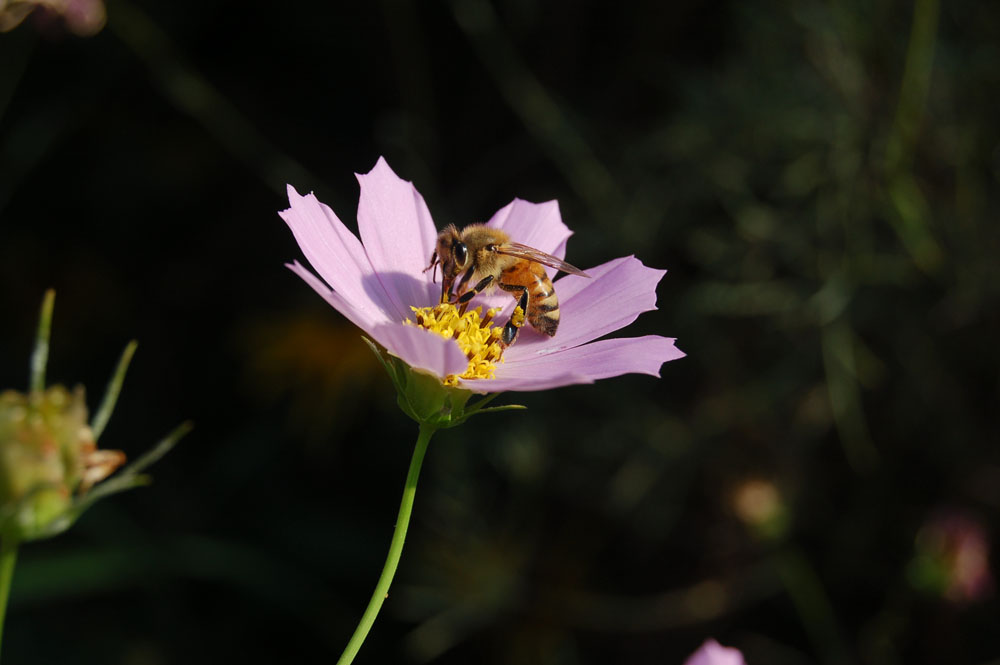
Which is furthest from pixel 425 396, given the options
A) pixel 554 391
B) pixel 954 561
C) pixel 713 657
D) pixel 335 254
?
pixel 554 391

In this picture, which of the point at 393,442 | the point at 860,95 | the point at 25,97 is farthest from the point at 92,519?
the point at 860,95

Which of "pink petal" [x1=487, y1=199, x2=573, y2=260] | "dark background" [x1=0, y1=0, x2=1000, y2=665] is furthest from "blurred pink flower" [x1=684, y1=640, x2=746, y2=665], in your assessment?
"dark background" [x1=0, y1=0, x2=1000, y2=665]

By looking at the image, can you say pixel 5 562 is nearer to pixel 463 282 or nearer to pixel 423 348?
pixel 423 348

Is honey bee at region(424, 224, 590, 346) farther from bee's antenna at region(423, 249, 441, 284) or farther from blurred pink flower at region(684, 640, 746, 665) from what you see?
blurred pink flower at region(684, 640, 746, 665)

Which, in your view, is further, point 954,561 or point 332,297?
point 954,561

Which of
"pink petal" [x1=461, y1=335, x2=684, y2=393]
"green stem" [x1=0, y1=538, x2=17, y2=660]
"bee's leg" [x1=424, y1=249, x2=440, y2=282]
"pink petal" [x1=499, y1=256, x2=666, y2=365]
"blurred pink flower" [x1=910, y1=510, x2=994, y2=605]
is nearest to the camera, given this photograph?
"green stem" [x1=0, y1=538, x2=17, y2=660]

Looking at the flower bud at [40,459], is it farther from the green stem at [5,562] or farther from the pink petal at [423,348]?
the pink petal at [423,348]

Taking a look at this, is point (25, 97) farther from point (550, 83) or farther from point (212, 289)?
point (550, 83)
